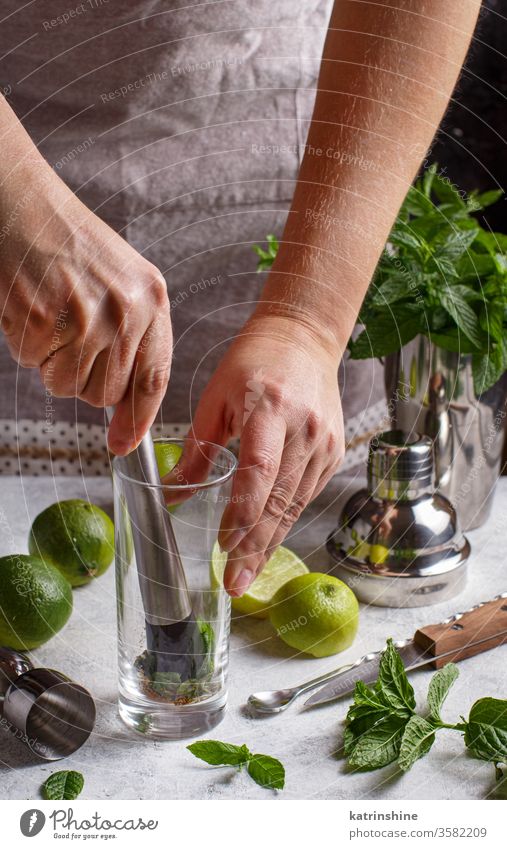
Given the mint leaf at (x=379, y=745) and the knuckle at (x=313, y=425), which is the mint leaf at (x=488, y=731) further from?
the knuckle at (x=313, y=425)

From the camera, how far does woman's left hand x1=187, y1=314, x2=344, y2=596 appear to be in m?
0.55

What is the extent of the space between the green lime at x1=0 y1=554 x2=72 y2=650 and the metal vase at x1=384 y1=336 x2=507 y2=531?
1.11 ft

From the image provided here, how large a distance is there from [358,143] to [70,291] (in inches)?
10.3

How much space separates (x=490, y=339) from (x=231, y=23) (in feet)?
1.12

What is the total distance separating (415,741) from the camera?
1.70ft

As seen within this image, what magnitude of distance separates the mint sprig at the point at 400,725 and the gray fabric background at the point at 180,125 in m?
0.41

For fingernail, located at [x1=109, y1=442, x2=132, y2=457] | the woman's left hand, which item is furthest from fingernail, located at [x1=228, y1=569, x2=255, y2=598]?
fingernail, located at [x1=109, y1=442, x2=132, y2=457]

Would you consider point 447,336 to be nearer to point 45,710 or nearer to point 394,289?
point 394,289

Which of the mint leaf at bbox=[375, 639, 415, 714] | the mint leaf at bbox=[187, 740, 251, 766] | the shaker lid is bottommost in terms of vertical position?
the mint leaf at bbox=[187, 740, 251, 766]

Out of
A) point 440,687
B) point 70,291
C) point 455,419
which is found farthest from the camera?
point 455,419

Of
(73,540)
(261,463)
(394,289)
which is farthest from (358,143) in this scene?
(73,540)

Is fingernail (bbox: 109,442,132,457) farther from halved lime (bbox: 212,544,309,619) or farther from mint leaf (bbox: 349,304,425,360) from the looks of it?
mint leaf (bbox: 349,304,425,360)
